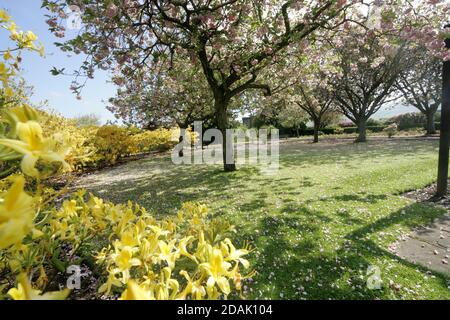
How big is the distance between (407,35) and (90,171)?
12.6m

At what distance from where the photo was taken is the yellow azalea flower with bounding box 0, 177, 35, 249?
0.58 metres

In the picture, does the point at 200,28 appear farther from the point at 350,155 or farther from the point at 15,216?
the point at 350,155

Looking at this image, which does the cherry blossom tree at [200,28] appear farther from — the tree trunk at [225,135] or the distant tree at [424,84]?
the distant tree at [424,84]

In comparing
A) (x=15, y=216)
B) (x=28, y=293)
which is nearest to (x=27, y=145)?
(x=15, y=216)

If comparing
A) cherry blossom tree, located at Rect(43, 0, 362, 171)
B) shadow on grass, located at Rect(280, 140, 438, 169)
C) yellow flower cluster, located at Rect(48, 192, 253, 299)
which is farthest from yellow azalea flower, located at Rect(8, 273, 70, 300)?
shadow on grass, located at Rect(280, 140, 438, 169)

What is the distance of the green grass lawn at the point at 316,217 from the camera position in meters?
3.00

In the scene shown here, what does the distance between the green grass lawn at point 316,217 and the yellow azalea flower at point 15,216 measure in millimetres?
2676

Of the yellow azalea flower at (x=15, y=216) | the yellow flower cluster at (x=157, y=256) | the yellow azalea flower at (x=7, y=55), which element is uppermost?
the yellow azalea flower at (x=7, y=55)

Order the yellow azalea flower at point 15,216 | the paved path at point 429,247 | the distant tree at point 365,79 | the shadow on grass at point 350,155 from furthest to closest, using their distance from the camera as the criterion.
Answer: the distant tree at point 365,79 → the shadow on grass at point 350,155 → the paved path at point 429,247 → the yellow azalea flower at point 15,216

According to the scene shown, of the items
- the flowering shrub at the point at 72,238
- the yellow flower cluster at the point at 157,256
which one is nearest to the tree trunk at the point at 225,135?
the flowering shrub at the point at 72,238

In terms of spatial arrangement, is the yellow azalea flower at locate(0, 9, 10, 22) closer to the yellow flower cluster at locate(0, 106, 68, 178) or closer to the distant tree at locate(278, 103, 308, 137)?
the yellow flower cluster at locate(0, 106, 68, 178)

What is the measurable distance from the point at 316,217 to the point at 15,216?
5009 mm

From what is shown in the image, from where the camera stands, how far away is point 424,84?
2558cm

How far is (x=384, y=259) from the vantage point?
11.5 ft
